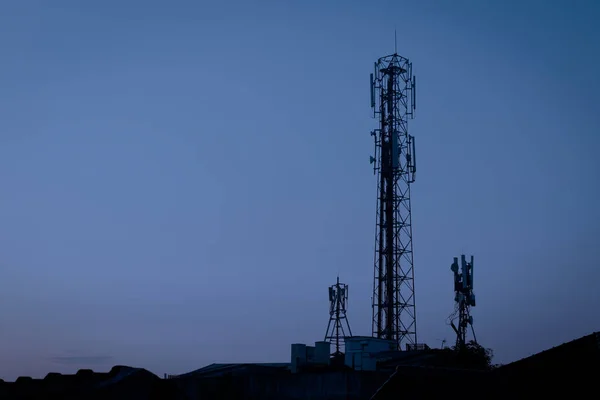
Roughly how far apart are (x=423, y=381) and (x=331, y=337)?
34.8 meters

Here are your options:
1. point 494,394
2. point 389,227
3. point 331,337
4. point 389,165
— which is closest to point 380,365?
point 331,337

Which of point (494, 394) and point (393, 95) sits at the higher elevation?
point (393, 95)

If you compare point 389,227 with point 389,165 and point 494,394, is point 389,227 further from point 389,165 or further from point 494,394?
point 494,394

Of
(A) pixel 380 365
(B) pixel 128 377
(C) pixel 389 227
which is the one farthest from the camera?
(C) pixel 389 227

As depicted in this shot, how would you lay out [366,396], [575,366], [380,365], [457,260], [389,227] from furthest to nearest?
[389,227] → [457,260] → [380,365] → [366,396] → [575,366]

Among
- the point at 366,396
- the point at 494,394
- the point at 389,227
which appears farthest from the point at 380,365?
the point at 494,394

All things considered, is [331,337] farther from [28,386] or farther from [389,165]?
[28,386]

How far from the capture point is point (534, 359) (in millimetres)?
22875

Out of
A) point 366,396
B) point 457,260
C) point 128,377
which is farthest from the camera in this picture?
point 457,260

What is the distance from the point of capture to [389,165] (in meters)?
63.8

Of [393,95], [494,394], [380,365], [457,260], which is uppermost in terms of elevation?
[393,95]

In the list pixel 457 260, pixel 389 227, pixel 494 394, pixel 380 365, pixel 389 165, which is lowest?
pixel 494 394

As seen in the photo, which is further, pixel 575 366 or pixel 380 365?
pixel 380 365

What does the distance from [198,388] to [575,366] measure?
31.0m
